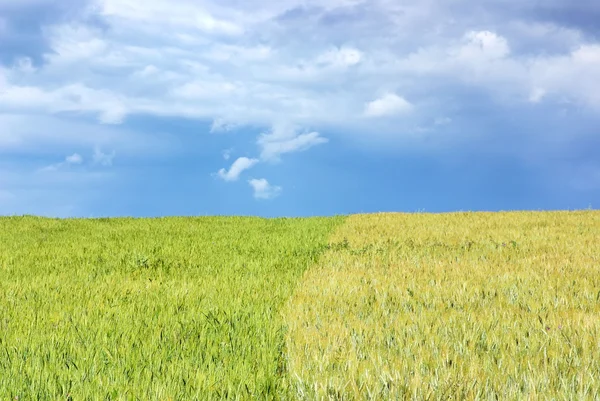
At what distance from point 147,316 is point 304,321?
1.91 metres

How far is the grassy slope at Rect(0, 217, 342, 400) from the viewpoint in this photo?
14.8 ft

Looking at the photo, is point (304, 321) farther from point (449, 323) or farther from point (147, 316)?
point (147, 316)

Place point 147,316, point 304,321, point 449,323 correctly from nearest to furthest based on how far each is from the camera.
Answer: point 449,323 < point 304,321 < point 147,316

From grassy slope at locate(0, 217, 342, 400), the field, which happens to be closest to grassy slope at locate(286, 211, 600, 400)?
the field

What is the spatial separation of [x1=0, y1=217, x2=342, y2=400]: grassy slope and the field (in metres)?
0.03

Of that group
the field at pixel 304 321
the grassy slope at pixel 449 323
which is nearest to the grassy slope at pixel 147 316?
the field at pixel 304 321

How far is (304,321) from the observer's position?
6270mm

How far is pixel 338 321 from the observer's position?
20.2 feet

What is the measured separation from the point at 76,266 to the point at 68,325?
196 inches

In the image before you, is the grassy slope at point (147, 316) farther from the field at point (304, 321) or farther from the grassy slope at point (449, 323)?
the grassy slope at point (449, 323)

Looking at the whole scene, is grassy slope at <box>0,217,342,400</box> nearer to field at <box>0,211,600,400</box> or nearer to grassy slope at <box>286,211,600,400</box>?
field at <box>0,211,600,400</box>

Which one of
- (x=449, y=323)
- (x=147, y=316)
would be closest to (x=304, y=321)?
(x=449, y=323)

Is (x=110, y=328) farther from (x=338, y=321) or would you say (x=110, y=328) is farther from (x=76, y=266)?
(x=76, y=266)

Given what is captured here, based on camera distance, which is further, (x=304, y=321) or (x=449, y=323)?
(x=304, y=321)
